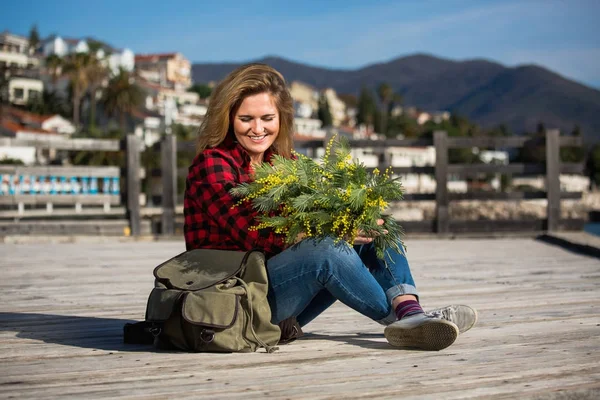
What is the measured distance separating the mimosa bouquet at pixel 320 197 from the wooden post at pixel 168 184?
6530mm

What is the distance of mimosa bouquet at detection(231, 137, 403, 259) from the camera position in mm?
3014

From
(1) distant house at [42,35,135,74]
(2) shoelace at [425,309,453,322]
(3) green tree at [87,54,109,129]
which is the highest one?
(1) distant house at [42,35,135,74]

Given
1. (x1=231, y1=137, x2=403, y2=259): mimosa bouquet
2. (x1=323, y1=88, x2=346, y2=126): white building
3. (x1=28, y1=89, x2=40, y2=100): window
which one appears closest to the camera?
(x1=231, y1=137, x2=403, y2=259): mimosa bouquet

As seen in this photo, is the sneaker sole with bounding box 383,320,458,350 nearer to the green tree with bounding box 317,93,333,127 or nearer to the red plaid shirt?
the red plaid shirt

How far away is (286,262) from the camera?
311cm

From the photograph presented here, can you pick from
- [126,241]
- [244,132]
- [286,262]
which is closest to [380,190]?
[286,262]

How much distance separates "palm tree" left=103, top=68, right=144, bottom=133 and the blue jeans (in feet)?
234

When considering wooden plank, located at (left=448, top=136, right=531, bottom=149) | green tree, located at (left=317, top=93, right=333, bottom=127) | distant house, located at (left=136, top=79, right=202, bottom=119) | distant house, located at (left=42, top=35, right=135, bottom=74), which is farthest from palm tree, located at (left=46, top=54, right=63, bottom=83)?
wooden plank, located at (left=448, top=136, right=531, bottom=149)

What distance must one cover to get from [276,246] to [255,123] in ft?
1.68

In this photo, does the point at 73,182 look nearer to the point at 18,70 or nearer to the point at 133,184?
the point at 133,184

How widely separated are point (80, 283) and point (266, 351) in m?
2.76

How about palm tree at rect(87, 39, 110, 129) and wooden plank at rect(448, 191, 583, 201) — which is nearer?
wooden plank at rect(448, 191, 583, 201)

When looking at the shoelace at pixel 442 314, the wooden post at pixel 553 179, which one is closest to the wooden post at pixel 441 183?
the wooden post at pixel 553 179

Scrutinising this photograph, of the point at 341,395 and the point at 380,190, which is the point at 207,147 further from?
the point at 341,395
